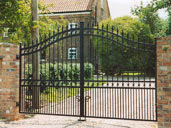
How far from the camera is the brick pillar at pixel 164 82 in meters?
5.58

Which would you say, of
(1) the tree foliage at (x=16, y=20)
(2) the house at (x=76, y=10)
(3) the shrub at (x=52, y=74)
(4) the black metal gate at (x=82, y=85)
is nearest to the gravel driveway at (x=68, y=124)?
(4) the black metal gate at (x=82, y=85)

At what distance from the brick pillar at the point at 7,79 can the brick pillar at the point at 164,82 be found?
12.7 ft

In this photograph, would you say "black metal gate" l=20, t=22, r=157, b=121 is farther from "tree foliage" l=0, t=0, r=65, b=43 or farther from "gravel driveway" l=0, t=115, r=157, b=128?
"tree foliage" l=0, t=0, r=65, b=43

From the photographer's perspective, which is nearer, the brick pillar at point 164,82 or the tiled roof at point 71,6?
the brick pillar at point 164,82

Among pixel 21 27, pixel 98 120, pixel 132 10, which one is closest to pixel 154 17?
pixel 132 10

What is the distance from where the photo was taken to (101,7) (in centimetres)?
2869

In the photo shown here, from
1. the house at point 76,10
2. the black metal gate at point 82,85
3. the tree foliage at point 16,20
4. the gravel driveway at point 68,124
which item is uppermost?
the house at point 76,10

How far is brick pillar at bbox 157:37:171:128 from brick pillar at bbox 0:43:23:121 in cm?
386

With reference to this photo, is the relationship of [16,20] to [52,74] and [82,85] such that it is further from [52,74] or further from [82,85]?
[82,85]

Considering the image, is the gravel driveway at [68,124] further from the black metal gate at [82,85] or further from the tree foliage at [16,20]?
the tree foliage at [16,20]

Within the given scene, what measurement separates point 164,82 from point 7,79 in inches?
162

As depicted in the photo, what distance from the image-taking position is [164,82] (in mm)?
5613

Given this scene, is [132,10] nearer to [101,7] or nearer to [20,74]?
[101,7]

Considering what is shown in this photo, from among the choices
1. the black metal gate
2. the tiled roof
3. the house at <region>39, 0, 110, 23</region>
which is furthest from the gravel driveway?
the tiled roof
